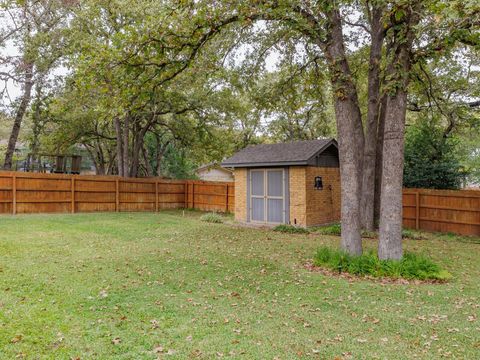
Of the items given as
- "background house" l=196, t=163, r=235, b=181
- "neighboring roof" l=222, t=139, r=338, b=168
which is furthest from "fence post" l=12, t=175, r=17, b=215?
"background house" l=196, t=163, r=235, b=181

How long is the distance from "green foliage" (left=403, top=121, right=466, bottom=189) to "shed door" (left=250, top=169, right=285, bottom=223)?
477cm

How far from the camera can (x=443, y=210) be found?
37.3 ft

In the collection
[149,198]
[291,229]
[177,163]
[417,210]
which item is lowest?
[291,229]

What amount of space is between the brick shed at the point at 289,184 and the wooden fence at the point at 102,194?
3432 millimetres

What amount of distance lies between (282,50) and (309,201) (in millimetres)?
5104

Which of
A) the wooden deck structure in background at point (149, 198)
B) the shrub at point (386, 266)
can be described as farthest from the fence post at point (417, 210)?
the shrub at point (386, 266)

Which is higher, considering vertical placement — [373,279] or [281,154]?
[281,154]

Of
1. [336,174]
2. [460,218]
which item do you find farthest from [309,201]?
[460,218]

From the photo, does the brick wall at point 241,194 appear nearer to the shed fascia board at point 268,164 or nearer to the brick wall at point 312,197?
the brick wall at point 312,197

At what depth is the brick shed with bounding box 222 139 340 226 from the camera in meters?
12.2

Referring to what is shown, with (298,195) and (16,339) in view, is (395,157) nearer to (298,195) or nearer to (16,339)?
(16,339)

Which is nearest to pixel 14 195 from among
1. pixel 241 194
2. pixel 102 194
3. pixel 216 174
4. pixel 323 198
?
pixel 102 194

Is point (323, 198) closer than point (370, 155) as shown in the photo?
No

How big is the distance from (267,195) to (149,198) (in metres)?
7.24
